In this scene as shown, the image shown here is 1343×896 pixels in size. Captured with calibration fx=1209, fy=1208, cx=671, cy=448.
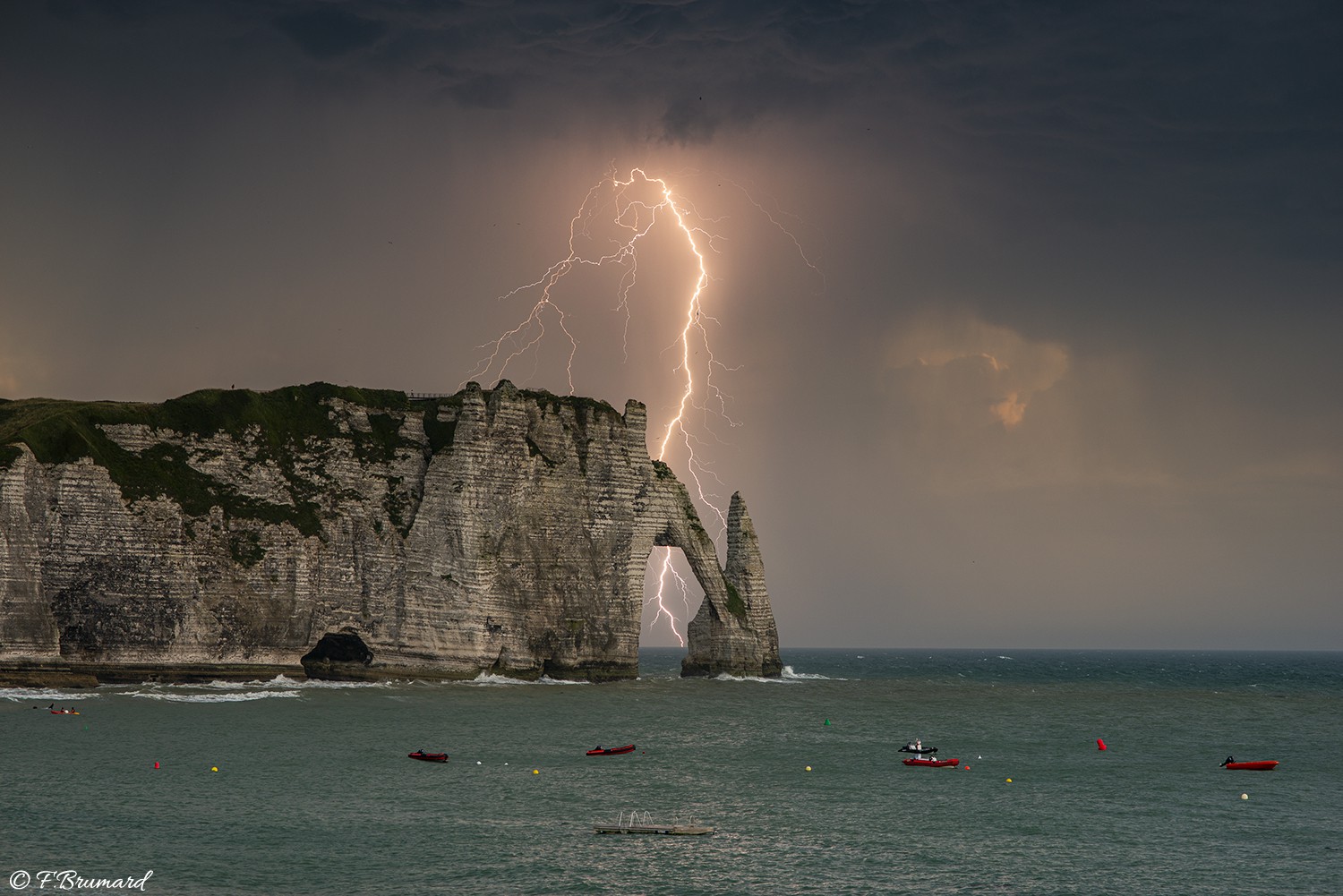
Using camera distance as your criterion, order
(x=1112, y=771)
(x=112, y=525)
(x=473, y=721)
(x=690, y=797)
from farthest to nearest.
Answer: (x=112, y=525) < (x=473, y=721) < (x=1112, y=771) < (x=690, y=797)

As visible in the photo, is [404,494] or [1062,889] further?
[404,494]

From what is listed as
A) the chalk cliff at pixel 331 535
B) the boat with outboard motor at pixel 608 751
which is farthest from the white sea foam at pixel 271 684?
the boat with outboard motor at pixel 608 751

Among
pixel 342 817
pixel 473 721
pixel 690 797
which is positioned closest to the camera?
pixel 342 817

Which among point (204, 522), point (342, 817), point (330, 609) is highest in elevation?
point (204, 522)

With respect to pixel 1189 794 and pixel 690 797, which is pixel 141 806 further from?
pixel 1189 794

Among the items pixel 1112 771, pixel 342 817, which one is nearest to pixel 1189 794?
pixel 1112 771

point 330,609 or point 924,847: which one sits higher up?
point 330,609

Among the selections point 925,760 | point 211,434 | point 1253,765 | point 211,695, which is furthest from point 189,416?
point 1253,765
